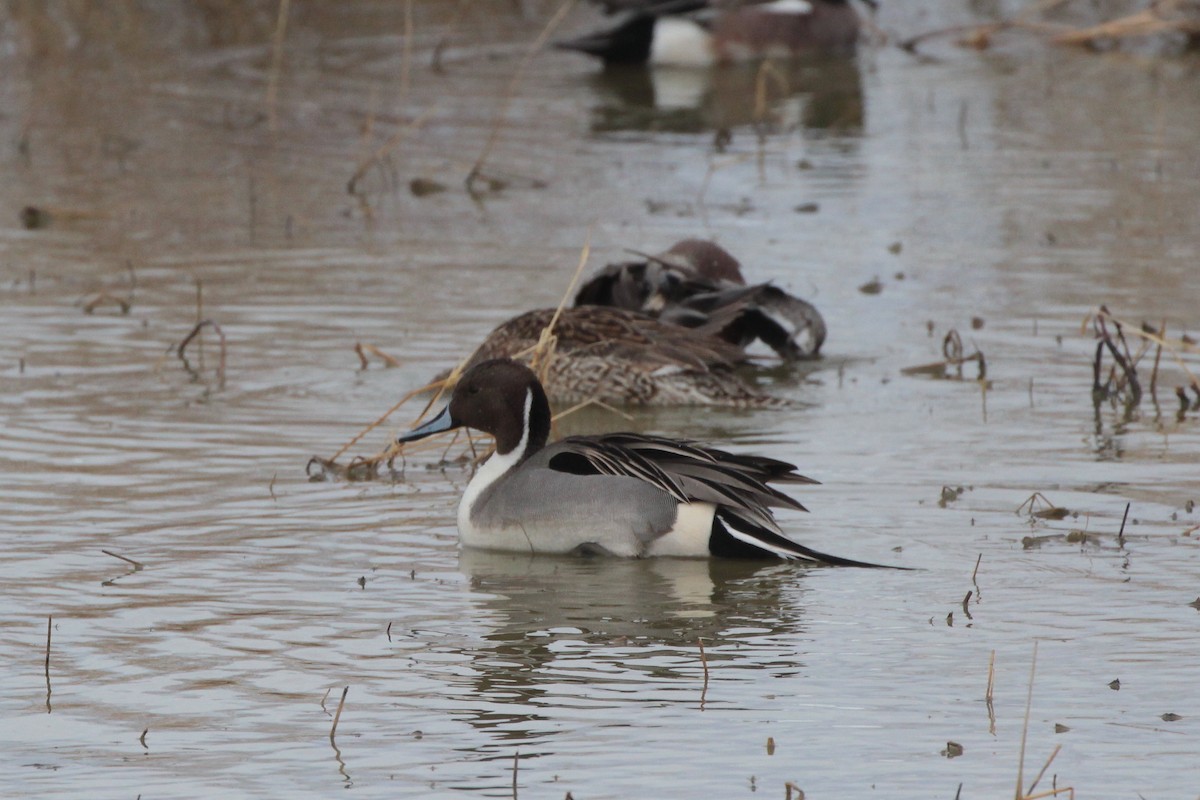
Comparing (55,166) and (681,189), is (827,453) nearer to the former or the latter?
(681,189)

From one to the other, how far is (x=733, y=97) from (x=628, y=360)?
9.18 metres

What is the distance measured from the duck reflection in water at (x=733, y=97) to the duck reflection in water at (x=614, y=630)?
30.2ft

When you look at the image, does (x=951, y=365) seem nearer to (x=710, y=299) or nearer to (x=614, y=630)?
(x=710, y=299)

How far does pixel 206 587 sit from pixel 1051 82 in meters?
13.2

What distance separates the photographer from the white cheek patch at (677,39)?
19.7m

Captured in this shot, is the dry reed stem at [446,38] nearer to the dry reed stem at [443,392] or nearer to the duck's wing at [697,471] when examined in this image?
the dry reed stem at [443,392]

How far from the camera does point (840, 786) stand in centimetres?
461

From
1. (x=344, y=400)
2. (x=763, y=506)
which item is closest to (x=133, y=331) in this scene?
(x=344, y=400)

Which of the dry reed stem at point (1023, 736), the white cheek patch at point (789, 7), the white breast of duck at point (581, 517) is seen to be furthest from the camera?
the white cheek patch at point (789, 7)

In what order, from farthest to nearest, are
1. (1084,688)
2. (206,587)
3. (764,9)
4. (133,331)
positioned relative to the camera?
1. (764,9)
2. (133,331)
3. (206,587)
4. (1084,688)

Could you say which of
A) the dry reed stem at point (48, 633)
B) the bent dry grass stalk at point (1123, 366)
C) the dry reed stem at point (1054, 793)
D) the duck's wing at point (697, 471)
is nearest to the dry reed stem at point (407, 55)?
the bent dry grass stalk at point (1123, 366)

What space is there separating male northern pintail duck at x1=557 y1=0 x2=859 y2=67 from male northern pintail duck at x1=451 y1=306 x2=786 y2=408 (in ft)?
35.0

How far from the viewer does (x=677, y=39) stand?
64.8 ft

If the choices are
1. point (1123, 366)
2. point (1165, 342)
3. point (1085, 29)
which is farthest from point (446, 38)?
point (1165, 342)
